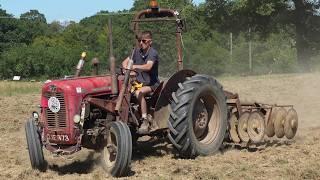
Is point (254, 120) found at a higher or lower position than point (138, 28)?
lower

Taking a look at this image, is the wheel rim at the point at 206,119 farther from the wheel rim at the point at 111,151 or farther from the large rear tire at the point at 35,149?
the large rear tire at the point at 35,149

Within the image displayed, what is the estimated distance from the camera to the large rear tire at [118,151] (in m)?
7.05

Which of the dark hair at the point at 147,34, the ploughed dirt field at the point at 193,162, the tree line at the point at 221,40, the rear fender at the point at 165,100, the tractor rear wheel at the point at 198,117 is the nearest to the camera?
the ploughed dirt field at the point at 193,162

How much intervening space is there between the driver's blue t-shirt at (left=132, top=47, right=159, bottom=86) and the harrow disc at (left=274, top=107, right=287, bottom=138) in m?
2.26

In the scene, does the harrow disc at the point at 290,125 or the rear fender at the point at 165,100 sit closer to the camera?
the rear fender at the point at 165,100

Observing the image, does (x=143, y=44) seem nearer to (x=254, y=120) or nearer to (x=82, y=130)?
(x=82, y=130)

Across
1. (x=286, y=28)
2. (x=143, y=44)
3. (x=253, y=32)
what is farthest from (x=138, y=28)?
(x=286, y=28)

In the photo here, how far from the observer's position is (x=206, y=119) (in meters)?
8.82

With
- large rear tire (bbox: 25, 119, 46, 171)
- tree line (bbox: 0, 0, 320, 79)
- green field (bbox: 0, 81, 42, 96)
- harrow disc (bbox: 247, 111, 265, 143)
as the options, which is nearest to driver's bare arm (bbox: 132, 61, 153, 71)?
large rear tire (bbox: 25, 119, 46, 171)

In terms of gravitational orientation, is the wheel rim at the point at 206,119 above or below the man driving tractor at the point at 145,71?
below

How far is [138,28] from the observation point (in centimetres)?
933

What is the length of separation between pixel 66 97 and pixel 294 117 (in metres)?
3.97

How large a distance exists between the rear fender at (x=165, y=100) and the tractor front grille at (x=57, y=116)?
1342 millimetres

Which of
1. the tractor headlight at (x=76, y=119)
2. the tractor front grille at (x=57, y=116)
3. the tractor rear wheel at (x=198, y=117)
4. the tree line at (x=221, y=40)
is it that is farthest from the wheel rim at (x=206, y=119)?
the tree line at (x=221, y=40)
